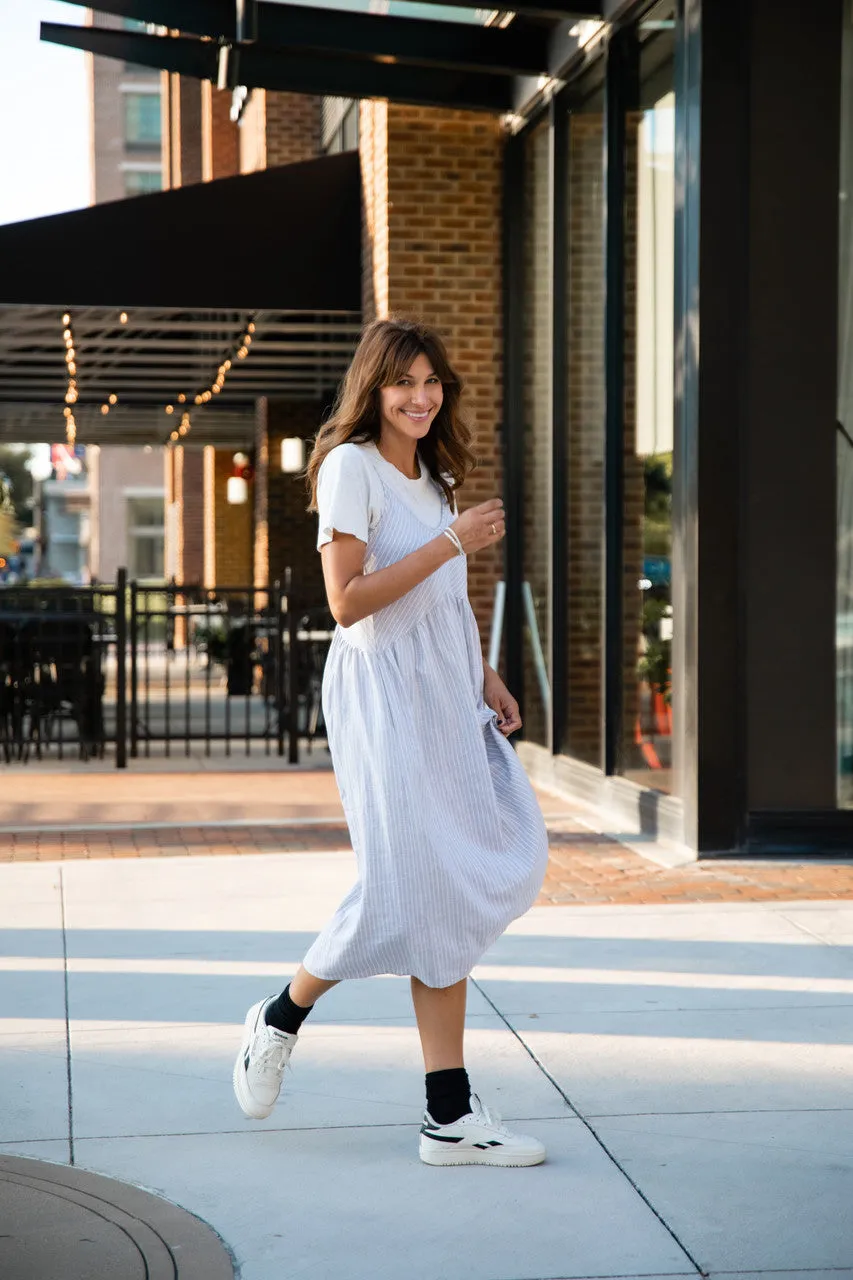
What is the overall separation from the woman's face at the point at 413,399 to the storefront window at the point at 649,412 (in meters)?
4.16

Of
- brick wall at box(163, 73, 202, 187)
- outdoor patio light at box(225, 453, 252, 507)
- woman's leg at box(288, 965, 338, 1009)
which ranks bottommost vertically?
woman's leg at box(288, 965, 338, 1009)

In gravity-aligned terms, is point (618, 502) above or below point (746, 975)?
above

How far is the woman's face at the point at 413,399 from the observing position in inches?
144

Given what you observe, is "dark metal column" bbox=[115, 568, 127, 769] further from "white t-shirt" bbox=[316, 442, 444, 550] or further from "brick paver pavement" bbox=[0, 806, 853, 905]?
"white t-shirt" bbox=[316, 442, 444, 550]

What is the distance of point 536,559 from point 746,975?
534 centimetres

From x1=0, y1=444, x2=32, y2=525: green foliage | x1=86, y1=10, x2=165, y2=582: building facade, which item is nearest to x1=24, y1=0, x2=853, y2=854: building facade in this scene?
x1=86, y1=10, x2=165, y2=582: building facade

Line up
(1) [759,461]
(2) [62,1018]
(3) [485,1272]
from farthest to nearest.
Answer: (1) [759,461] → (2) [62,1018] → (3) [485,1272]

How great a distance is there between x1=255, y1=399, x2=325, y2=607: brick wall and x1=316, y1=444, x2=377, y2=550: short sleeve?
1513cm

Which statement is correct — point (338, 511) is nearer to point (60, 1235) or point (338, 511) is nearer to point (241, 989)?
point (60, 1235)

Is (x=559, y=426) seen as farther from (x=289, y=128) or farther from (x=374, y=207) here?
(x=289, y=128)

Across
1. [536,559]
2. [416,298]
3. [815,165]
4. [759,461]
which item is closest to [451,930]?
[759,461]

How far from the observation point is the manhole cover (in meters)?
3.02

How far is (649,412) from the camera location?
818 centimetres

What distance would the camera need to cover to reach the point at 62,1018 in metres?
4.77
